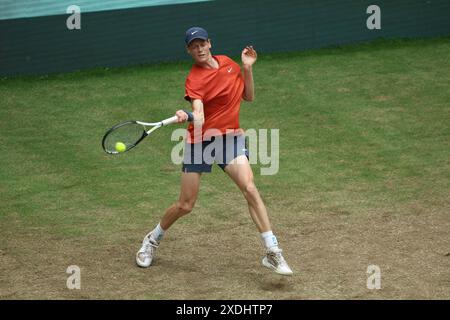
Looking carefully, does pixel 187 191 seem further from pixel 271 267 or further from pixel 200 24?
pixel 200 24

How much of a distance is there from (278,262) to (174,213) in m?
1.21

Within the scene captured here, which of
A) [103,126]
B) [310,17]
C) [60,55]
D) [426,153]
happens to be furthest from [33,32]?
[426,153]

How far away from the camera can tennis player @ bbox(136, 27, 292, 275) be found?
9258mm

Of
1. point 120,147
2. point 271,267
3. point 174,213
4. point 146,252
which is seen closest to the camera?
point 120,147

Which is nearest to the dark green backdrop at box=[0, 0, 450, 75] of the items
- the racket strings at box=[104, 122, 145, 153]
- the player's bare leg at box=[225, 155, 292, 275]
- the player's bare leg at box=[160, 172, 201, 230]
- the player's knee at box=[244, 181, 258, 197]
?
the racket strings at box=[104, 122, 145, 153]

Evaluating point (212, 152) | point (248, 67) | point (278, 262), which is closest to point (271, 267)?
point (278, 262)

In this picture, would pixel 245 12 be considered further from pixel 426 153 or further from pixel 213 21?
pixel 426 153

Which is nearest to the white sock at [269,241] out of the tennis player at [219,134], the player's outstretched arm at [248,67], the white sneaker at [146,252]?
the tennis player at [219,134]

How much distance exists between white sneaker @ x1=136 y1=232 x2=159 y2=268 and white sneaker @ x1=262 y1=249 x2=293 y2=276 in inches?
50.4

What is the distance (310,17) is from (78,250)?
364 inches

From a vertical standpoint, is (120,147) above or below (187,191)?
above

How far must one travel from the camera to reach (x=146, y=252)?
32.0 ft

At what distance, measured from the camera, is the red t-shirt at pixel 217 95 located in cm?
931

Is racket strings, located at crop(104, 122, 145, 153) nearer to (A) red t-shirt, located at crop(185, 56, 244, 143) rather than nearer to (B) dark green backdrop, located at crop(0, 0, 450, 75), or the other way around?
(A) red t-shirt, located at crop(185, 56, 244, 143)
